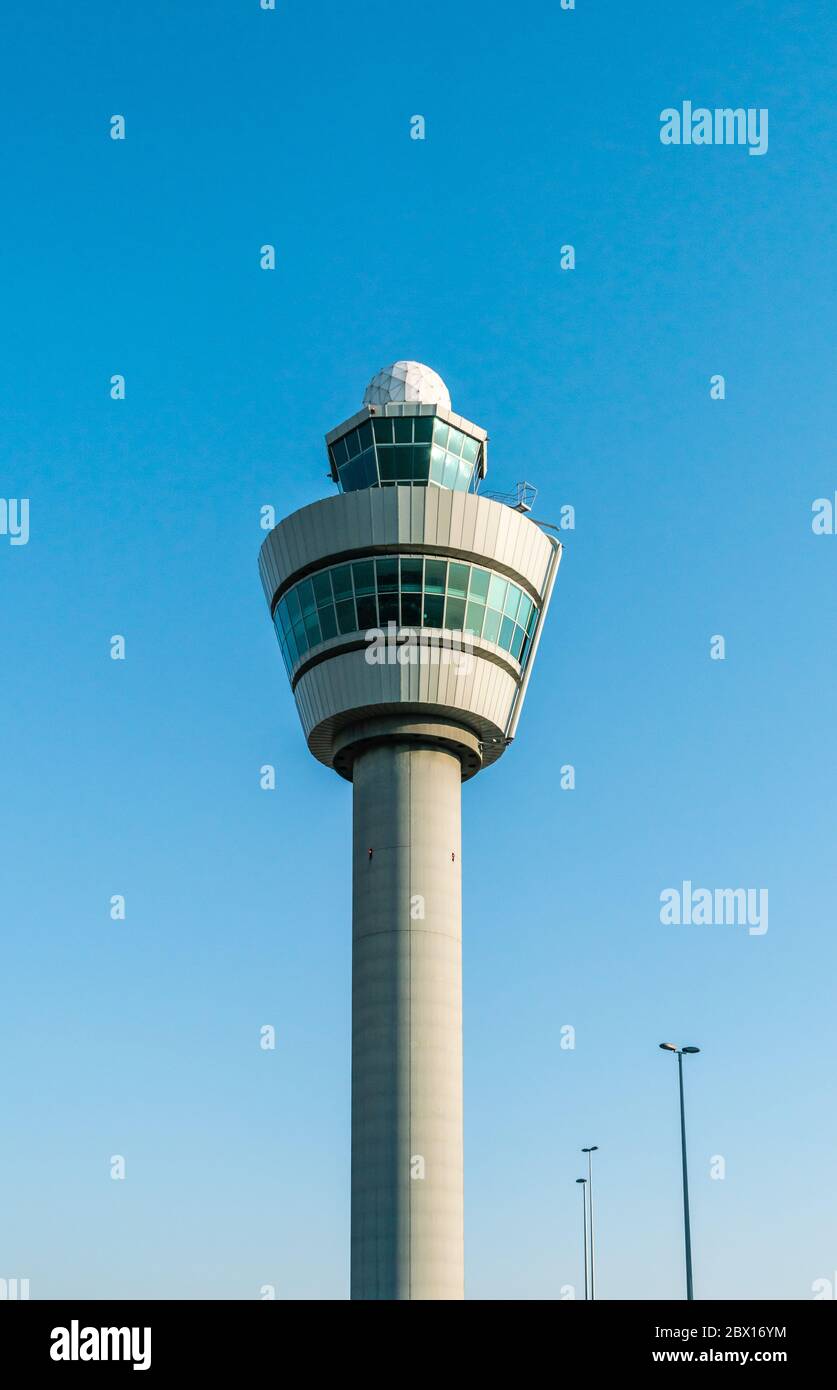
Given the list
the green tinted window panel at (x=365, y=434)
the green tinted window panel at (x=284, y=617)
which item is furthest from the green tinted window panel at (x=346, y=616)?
the green tinted window panel at (x=365, y=434)

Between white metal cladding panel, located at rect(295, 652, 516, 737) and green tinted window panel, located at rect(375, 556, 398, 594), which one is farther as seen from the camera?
green tinted window panel, located at rect(375, 556, 398, 594)

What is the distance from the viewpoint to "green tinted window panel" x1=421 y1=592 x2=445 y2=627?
53750 mm

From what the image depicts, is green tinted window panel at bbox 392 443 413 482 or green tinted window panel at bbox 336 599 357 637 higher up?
green tinted window panel at bbox 392 443 413 482

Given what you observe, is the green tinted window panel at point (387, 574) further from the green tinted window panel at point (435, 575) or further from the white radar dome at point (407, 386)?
the white radar dome at point (407, 386)

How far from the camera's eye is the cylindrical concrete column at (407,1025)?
48875mm

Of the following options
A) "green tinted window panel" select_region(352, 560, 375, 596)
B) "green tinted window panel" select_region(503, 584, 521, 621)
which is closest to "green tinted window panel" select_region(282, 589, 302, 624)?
"green tinted window panel" select_region(352, 560, 375, 596)

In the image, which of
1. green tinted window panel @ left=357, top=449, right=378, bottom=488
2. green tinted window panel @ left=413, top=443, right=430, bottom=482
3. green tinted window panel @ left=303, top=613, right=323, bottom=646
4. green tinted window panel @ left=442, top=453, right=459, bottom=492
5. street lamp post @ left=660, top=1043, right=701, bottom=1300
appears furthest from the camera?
green tinted window panel @ left=442, top=453, right=459, bottom=492

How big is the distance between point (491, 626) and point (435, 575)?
281cm

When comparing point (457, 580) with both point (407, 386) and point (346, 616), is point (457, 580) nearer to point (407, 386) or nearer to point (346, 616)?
point (346, 616)

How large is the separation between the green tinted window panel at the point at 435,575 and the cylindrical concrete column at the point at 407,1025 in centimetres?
567

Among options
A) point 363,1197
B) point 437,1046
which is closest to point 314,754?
point 437,1046

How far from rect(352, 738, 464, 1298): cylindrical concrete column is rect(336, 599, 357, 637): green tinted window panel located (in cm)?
440

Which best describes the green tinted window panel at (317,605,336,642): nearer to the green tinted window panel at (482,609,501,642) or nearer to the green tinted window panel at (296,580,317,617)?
the green tinted window panel at (296,580,317,617)
